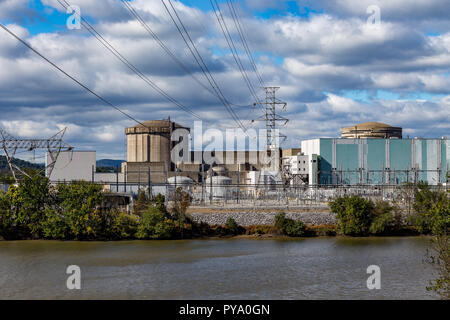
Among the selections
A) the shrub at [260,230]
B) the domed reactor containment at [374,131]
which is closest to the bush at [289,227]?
the shrub at [260,230]

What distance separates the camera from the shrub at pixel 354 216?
33.3 m

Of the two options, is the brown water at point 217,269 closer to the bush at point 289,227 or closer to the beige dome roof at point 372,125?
the bush at point 289,227

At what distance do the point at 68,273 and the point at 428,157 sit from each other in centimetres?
4961

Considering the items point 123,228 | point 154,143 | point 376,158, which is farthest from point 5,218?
point 376,158

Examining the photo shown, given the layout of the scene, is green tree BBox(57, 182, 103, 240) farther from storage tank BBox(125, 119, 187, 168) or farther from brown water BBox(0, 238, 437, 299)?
storage tank BBox(125, 119, 187, 168)

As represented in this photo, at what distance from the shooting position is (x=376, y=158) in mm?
60469

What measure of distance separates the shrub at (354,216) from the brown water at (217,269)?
4.57ft

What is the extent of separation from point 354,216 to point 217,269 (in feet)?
45.1

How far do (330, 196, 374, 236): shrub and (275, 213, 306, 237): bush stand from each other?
2.40m

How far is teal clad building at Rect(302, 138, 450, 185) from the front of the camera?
197 ft

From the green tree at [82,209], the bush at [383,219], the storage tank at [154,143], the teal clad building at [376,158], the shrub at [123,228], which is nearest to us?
the green tree at [82,209]

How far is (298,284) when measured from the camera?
19547mm

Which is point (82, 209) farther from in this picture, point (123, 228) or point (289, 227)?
point (289, 227)

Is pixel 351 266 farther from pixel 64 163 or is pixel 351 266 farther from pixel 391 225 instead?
pixel 64 163
